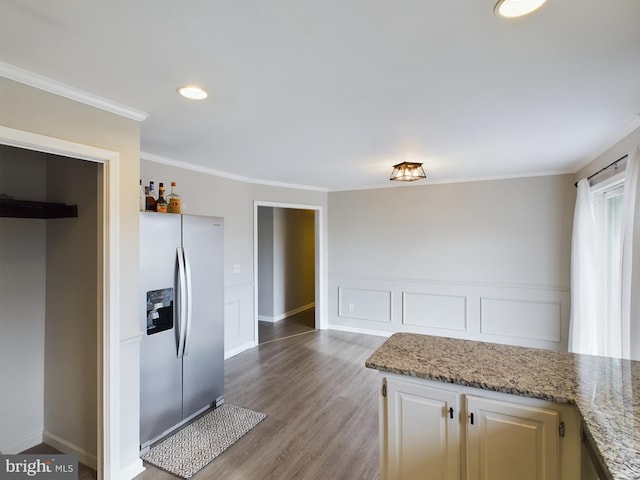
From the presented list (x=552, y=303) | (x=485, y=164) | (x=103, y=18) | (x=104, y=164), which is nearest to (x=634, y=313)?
(x=485, y=164)

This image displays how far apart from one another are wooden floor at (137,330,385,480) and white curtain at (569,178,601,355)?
2.18m

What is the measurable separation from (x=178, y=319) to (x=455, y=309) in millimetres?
3758

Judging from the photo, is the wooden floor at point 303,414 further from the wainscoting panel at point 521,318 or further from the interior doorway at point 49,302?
the wainscoting panel at point 521,318

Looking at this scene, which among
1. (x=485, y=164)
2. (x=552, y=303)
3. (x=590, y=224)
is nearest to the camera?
(x=590, y=224)

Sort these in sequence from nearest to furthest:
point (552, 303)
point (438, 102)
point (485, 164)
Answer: point (438, 102)
point (485, 164)
point (552, 303)

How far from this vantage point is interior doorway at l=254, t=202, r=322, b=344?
18.7ft

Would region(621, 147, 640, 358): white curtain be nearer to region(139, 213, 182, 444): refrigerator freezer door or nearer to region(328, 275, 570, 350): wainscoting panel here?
region(328, 275, 570, 350): wainscoting panel

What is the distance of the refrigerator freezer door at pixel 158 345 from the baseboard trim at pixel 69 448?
30cm

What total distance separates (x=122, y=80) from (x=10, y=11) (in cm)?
53

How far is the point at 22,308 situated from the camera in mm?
2408

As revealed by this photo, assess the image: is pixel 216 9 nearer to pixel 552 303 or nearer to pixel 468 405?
pixel 468 405

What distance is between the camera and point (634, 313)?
6.62 ft

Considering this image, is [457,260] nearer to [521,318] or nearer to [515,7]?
[521,318]

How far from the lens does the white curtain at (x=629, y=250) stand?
6.71 feet
